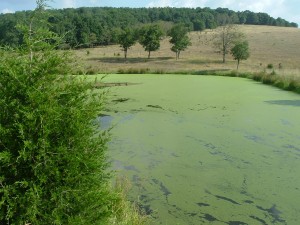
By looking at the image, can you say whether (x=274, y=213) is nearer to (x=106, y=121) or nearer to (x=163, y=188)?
(x=163, y=188)

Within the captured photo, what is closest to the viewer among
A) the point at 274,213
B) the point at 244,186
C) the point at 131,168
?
the point at 274,213

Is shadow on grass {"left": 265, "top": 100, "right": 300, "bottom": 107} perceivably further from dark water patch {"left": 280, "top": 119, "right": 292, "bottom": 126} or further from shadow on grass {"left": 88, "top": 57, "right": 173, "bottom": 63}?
shadow on grass {"left": 88, "top": 57, "right": 173, "bottom": 63}

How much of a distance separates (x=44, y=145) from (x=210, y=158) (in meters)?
4.22

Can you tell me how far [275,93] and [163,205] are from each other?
10.5 meters

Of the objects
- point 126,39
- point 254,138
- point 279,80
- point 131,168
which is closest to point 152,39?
point 126,39

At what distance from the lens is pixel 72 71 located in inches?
106

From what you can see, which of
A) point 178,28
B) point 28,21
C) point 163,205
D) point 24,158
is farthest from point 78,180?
point 178,28

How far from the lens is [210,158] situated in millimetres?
6082

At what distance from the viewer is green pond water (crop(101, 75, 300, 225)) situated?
4.25m

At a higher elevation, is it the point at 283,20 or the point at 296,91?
the point at 283,20

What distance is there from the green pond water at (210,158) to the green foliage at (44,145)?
45.6 inches

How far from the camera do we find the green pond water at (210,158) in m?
4.25

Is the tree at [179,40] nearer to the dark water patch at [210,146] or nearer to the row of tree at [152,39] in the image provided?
the row of tree at [152,39]

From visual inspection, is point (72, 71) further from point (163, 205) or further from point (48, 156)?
point (163, 205)
